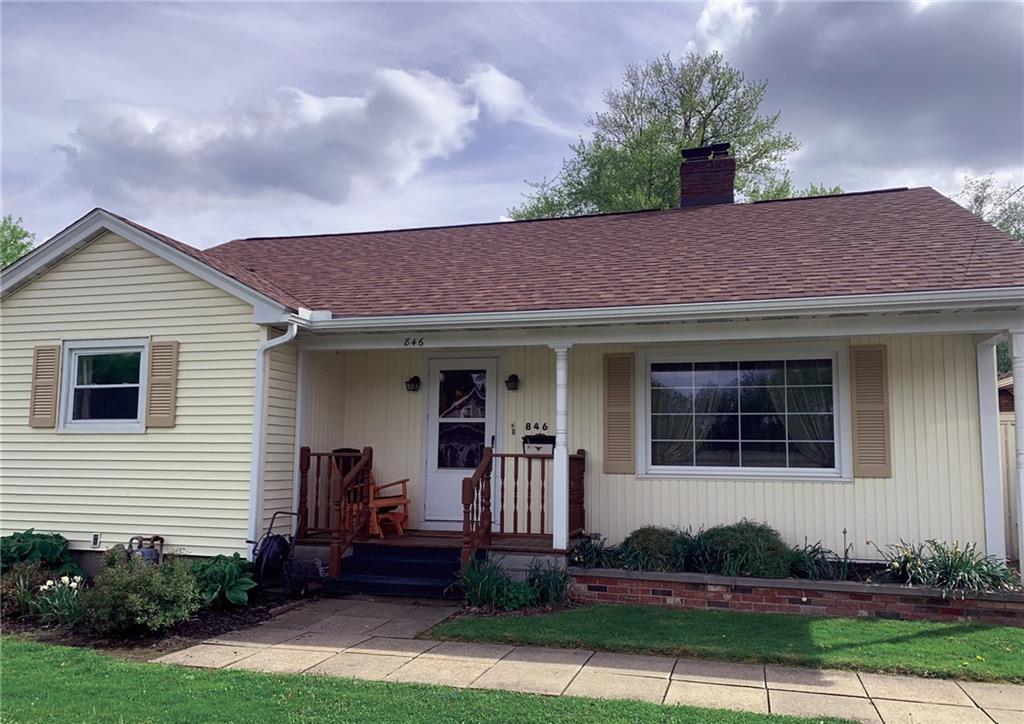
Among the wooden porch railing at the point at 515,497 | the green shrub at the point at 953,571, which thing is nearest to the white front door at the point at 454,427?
the wooden porch railing at the point at 515,497

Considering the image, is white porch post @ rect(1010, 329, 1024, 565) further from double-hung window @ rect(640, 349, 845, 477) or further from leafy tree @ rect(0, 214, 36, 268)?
leafy tree @ rect(0, 214, 36, 268)

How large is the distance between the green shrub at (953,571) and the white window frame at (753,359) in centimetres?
105

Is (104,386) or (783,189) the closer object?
(104,386)

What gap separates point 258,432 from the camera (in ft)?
25.1

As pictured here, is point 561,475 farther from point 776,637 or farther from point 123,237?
point 123,237

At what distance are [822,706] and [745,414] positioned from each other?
4010mm

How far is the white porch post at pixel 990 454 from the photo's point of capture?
22.9 feet

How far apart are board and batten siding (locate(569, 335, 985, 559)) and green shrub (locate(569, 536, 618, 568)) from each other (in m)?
0.90

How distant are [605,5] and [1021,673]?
7.88m

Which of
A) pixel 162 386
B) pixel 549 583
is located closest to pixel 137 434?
pixel 162 386

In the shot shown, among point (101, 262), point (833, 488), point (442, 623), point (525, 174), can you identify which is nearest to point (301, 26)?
point (101, 262)

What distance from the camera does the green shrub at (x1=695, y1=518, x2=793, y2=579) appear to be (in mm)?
6695

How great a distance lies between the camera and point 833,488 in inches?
295

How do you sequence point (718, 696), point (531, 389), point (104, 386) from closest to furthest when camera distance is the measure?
1. point (718, 696)
2. point (104, 386)
3. point (531, 389)
